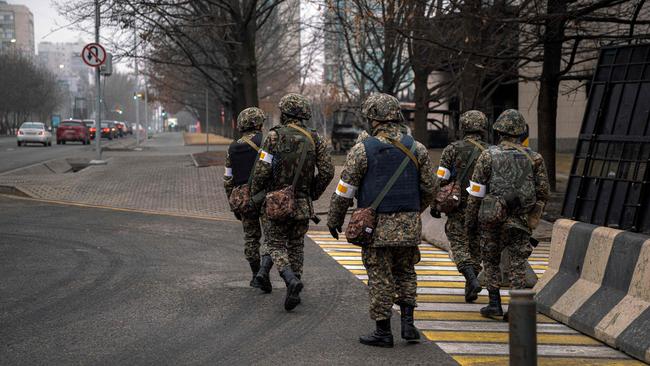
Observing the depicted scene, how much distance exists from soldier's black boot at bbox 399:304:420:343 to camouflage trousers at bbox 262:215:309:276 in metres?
1.54

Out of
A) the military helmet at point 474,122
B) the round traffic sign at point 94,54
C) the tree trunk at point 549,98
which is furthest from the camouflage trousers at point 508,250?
the round traffic sign at point 94,54

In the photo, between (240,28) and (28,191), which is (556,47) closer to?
(240,28)

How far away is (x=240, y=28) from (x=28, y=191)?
7.96 metres

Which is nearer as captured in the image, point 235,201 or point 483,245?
point 483,245

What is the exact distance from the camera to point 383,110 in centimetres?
631

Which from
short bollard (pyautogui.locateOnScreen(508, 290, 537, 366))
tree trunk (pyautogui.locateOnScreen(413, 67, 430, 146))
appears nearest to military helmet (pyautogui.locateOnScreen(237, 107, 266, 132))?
short bollard (pyautogui.locateOnScreen(508, 290, 537, 366))

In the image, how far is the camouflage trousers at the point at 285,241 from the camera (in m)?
7.71

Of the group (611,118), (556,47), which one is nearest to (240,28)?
(556,47)

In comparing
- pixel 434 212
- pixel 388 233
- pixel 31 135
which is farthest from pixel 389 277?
pixel 31 135

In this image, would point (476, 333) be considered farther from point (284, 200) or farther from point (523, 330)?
point (523, 330)

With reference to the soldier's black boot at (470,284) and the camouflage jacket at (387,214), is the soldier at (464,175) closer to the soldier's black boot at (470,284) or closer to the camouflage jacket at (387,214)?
the soldier's black boot at (470,284)

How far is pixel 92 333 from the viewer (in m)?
6.55

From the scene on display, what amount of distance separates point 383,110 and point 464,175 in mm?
2168

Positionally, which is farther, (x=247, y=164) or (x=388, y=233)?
(x=247, y=164)
